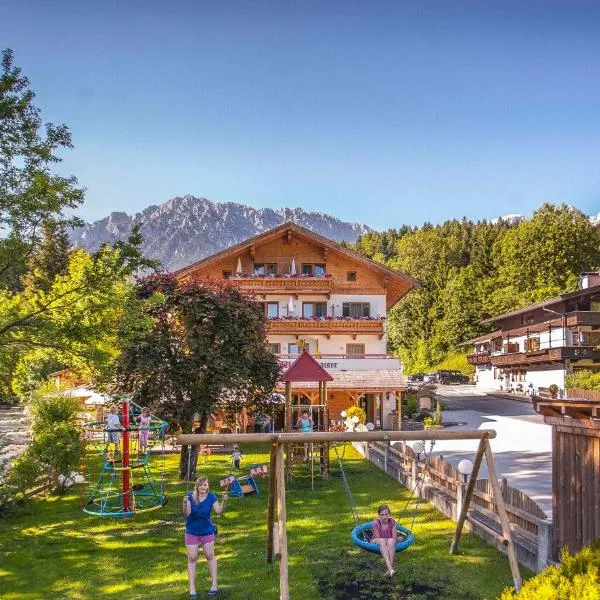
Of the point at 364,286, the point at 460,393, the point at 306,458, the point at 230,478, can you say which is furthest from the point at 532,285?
the point at 230,478

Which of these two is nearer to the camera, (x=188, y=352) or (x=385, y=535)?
(x=385, y=535)

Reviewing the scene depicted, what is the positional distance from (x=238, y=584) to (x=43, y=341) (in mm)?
6427

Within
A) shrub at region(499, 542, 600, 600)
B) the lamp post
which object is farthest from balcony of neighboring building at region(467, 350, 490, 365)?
shrub at region(499, 542, 600, 600)

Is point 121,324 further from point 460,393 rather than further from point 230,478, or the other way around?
point 460,393

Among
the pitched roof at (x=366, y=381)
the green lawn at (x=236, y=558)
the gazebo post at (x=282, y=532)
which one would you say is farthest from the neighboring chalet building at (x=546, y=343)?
the gazebo post at (x=282, y=532)

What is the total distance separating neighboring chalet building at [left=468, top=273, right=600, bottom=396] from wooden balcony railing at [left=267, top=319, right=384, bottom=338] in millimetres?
18635

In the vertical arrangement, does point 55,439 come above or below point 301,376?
below

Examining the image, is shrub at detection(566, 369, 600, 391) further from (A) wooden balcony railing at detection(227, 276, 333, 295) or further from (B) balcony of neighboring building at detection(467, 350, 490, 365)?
(B) balcony of neighboring building at detection(467, 350, 490, 365)

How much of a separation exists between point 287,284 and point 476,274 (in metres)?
54.5

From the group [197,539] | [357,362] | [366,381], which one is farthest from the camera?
[357,362]

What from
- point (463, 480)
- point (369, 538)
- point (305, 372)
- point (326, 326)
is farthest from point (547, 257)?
Answer: point (369, 538)

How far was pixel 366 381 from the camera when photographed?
32656mm

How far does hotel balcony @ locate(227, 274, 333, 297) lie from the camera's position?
35.8 meters

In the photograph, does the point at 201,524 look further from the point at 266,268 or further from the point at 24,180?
the point at 266,268
